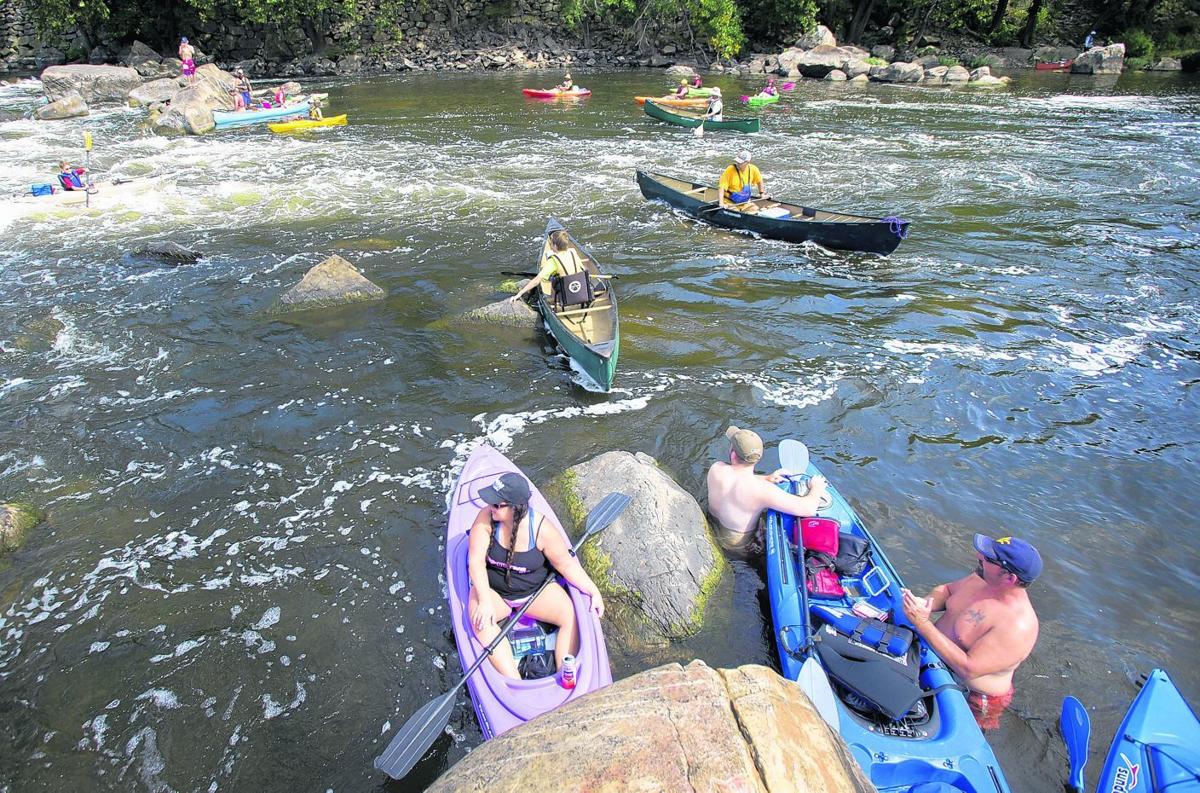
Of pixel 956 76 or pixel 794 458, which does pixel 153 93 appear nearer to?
pixel 794 458

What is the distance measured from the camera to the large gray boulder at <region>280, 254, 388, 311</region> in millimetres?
9555

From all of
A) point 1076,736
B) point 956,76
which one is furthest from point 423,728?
point 956,76

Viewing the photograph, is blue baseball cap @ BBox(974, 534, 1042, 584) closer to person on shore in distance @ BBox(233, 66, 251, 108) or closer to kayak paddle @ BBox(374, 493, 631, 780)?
kayak paddle @ BBox(374, 493, 631, 780)

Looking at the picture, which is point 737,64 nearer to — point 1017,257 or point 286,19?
point 286,19

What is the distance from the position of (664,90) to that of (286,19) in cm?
1838

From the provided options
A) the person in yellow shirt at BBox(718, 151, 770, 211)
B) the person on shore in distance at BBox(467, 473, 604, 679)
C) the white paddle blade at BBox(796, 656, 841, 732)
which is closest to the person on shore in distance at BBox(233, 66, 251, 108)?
the person in yellow shirt at BBox(718, 151, 770, 211)

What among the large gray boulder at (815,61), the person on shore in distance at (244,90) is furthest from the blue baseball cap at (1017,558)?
the large gray boulder at (815,61)

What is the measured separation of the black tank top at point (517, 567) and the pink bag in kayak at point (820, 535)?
2.08m

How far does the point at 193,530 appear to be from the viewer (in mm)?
5805

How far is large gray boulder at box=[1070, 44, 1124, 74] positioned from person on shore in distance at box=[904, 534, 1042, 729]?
38953 millimetres

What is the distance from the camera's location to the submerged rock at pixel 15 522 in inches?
213

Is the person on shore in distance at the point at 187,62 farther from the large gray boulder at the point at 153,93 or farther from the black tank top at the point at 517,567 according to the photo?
the black tank top at the point at 517,567

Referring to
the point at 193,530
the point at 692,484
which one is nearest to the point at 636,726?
the point at 692,484

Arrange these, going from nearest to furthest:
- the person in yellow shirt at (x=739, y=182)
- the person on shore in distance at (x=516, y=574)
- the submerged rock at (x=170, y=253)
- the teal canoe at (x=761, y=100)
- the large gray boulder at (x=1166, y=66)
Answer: the person on shore in distance at (x=516, y=574)
the submerged rock at (x=170, y=253)
the person in yellow shirt at (x=739, y=182)
the teal canoe at (x=761, y=100)
the large gray boulder at (x=1166, y=66)
